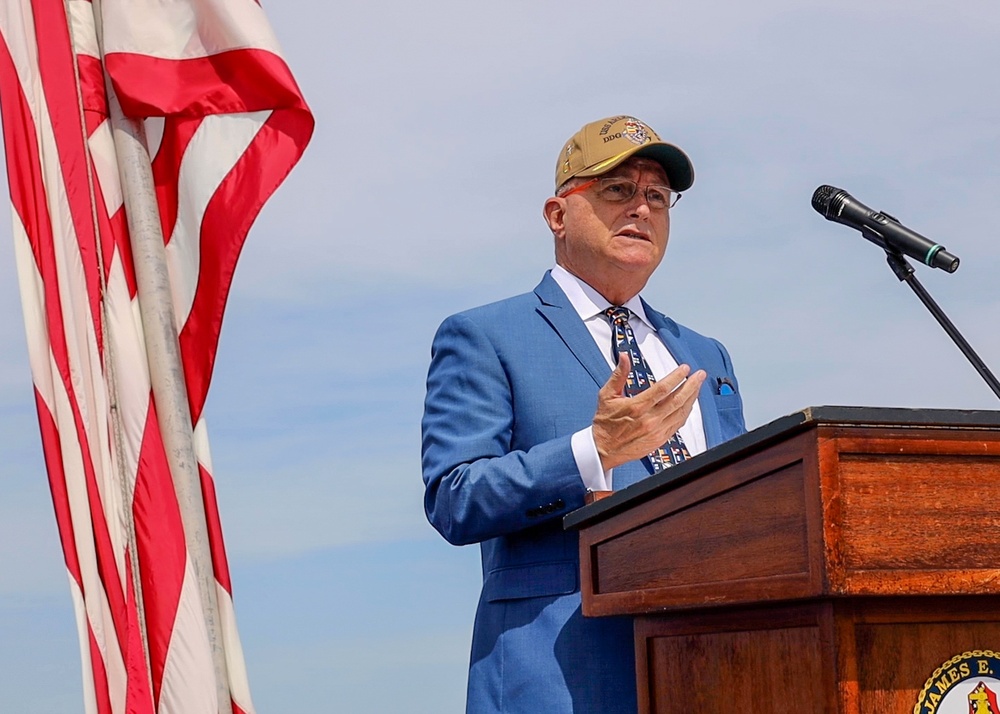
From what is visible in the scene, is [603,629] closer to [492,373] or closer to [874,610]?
[492,373]

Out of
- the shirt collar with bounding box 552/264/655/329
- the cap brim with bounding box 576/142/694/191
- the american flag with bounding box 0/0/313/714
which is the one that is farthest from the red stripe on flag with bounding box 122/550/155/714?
the cap brim with bounding box 576/142/694/191

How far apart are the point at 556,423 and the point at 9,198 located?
1.22 metres

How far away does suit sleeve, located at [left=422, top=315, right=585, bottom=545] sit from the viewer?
2568 millimetres

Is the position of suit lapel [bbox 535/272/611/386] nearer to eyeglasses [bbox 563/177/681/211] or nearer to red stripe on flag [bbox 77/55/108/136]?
eyeglasses [bbox 563/177/681/211]

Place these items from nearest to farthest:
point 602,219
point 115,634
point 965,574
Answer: point 965,574
point 115,634
point 602,219

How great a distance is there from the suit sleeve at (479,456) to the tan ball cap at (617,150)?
53cm

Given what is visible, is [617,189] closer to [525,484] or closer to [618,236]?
[618,236]

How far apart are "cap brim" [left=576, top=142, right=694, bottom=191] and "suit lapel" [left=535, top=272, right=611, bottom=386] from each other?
0.33 meters

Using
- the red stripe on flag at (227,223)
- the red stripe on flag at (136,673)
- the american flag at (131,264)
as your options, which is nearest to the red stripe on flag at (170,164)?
the american flag at (131,264)

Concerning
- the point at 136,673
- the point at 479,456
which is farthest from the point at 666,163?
the point at 136,673

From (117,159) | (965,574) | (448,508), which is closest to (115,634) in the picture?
(448,508)

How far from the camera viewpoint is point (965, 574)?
166 centimetres

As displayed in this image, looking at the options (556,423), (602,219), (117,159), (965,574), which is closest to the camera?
(965,574)

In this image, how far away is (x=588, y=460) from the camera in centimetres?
252
